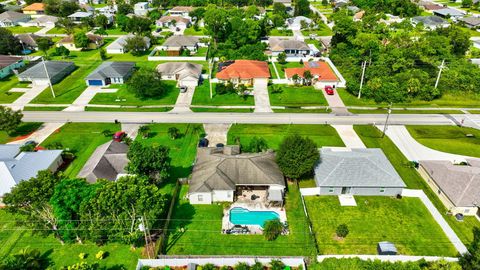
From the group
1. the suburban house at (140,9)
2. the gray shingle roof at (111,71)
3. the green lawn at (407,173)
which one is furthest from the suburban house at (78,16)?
the green lawn at (407,173)

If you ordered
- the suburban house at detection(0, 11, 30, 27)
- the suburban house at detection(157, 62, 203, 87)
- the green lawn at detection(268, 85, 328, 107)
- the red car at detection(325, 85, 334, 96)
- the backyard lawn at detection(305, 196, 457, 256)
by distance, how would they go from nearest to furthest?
the backyard lawn at detection(305, 196, 457, 256), the green lawn at detection(268, 85, 328, 107), the red car at detection(325, 85, 334, 96), the suburban house at detection(157, 62, 203, 87), the suburban house at detection(0, 11, 30, 27)

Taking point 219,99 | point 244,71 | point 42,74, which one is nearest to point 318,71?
point 244,71

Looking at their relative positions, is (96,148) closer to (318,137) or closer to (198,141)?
(198,141)

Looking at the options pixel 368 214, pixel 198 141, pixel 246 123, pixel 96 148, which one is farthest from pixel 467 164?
pixel 96 148

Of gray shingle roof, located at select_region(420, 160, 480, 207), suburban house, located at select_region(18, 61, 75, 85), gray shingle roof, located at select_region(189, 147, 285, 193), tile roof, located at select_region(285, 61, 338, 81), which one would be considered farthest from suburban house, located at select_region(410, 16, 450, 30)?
suburban house, located at select_region(18, 61, 75, 85)

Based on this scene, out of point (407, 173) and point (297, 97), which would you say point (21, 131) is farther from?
point (407, 173)

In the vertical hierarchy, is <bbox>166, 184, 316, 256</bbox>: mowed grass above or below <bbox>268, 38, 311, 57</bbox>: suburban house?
below

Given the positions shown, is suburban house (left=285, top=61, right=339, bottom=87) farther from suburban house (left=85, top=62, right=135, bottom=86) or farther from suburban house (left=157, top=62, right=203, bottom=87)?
suburban house (left=85, top=62, right=135, bottom=86)
